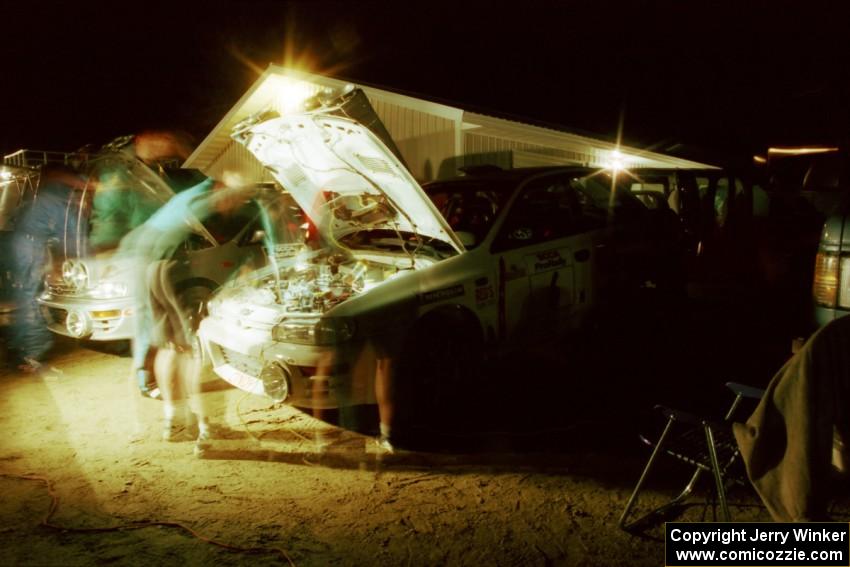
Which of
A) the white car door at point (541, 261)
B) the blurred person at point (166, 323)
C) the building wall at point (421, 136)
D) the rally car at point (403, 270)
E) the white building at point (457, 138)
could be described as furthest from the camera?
the building wall at point (421, 136)

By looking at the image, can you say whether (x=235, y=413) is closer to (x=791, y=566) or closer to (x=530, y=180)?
(x=530, y=180)

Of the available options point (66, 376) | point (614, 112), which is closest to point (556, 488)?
point (66, 376)

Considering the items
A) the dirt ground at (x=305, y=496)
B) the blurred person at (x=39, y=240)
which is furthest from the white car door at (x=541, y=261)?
the blurred person at (x=39, y=240)

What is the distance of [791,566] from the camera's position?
2486 millimetres

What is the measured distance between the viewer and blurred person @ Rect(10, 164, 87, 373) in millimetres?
6797

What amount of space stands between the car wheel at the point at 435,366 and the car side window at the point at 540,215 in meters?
0.74

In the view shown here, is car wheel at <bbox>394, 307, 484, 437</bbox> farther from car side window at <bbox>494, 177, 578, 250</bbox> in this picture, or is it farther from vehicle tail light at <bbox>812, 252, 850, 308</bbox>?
vehicle tail light at <bbox>812, 252, 850, 308</bbox>

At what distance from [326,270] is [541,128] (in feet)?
22.9

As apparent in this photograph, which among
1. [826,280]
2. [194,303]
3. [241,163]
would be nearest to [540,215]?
[826,280]

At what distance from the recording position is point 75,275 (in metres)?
6.54

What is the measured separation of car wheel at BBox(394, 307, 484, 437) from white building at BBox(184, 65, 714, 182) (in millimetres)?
6617

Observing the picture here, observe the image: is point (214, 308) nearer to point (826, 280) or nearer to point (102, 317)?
point (102, 317)

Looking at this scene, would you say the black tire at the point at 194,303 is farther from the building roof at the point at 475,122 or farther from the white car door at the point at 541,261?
the building roof at the point at 475,122

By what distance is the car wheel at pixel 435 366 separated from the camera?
4.02 meters
